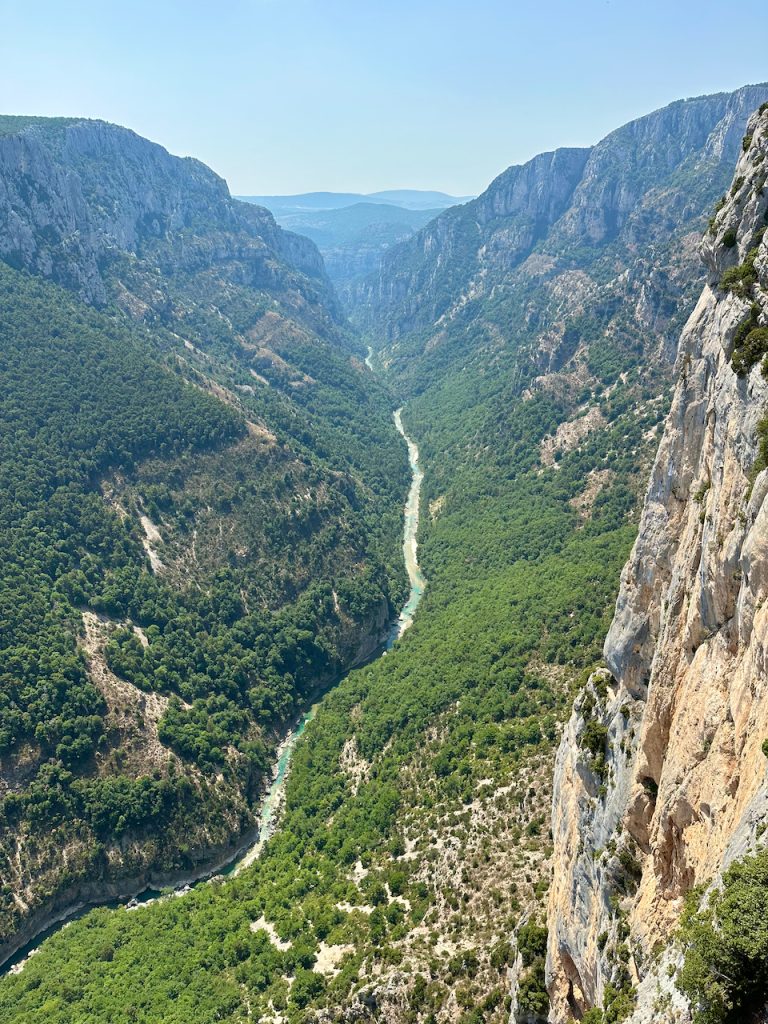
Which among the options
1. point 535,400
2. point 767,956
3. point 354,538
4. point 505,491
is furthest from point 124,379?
point 767,956

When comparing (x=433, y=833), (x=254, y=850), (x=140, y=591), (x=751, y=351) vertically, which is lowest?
(x=254, y=850)

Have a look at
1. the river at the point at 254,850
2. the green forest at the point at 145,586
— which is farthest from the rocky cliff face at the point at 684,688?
the green forest at the point at 145,586

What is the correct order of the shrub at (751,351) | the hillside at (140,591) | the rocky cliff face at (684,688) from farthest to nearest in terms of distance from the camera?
the hillside at (140,591)
the shrub at (751,351)
the rocky cliff face at (684,688)

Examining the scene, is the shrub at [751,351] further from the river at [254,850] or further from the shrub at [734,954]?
the river at [254,850]

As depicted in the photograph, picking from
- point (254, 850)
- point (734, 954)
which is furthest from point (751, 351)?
point (254, 850)

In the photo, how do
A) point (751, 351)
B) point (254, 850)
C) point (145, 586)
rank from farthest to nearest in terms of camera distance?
point (145, 586)
point (254, 850)
point (751, 351)

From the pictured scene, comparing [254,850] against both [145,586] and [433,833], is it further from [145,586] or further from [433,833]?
[145,586]
